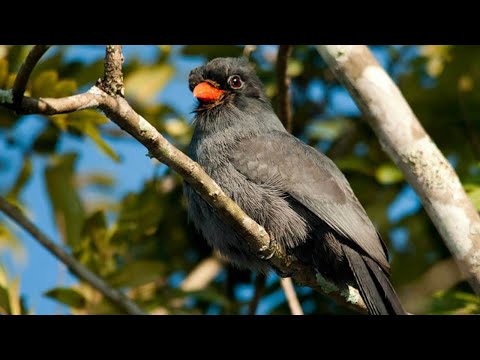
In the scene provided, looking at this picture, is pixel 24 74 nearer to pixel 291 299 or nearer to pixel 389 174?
pixel 291 299

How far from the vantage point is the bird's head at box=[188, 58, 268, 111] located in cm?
468

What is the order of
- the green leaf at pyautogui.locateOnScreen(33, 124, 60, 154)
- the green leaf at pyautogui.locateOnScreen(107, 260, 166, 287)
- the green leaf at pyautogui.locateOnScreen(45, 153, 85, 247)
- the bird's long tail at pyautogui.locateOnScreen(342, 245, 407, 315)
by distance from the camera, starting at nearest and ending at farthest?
the bird's long tail at pyautogui.locateOnScreen(342, 245, 407, 315) < the green leaf at pyautogui.locateOnScreen(107, 260, 166, 287) < the green leaf at pyautogui.locateOnScreen(45, 153, 85, 247) < the green leaf at pyautogui.locateOnScreen(33, 124, 60, 154)

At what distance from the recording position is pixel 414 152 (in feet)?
13.3

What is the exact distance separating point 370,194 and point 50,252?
8.62 feet

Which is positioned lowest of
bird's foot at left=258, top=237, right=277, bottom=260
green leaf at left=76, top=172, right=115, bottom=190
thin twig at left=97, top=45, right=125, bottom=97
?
bird's foot at left=258, top=237, right=277, bottom=260

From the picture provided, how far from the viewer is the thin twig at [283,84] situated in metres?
4.79

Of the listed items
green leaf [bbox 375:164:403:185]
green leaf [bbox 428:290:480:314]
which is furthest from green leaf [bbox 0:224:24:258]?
green leaf [bbox 428:290:480:314]

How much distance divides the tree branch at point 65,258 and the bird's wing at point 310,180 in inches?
45.3

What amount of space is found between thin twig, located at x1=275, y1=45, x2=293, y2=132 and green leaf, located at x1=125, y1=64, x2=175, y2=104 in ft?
4.01

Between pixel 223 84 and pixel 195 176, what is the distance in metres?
1.65

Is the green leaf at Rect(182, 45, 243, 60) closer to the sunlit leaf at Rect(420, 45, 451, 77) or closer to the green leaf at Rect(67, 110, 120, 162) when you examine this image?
the green leaf at Rect(67, 110, 120, 162)

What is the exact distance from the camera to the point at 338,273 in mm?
4148
